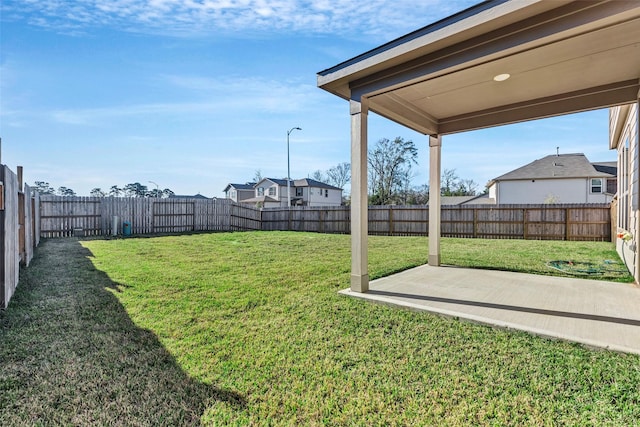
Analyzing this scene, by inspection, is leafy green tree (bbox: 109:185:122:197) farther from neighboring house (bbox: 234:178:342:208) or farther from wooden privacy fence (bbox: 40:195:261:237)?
wooden privacy fence (bbox: 40:195:261:237)

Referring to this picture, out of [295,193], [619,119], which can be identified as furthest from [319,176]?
[619,119]

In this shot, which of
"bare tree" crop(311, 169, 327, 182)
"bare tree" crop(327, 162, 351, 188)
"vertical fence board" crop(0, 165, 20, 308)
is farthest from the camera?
"bare tree" crop(311, 169, 327, 182)

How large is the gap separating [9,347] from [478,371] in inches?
145

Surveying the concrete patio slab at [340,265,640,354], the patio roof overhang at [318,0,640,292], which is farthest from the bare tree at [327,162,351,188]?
the concrete patio slab at [340,265,640,354]

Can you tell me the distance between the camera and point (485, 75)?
154 inches

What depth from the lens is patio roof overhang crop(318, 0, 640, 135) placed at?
8.88 feet

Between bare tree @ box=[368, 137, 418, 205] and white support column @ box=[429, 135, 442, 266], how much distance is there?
24.4 metres

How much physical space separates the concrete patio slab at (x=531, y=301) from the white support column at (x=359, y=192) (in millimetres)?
273

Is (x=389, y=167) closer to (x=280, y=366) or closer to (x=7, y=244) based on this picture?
(x=7, y=244)

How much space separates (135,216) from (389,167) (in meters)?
22.8

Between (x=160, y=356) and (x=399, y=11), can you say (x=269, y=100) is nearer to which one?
(x=399, y=11)

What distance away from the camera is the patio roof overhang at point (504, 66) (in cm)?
271

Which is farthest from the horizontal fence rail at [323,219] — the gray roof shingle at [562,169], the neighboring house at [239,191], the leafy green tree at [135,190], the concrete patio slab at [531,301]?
the leafy green tree at [135,190]

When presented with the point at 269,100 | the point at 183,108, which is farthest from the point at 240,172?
Answer: the point at 269,100
